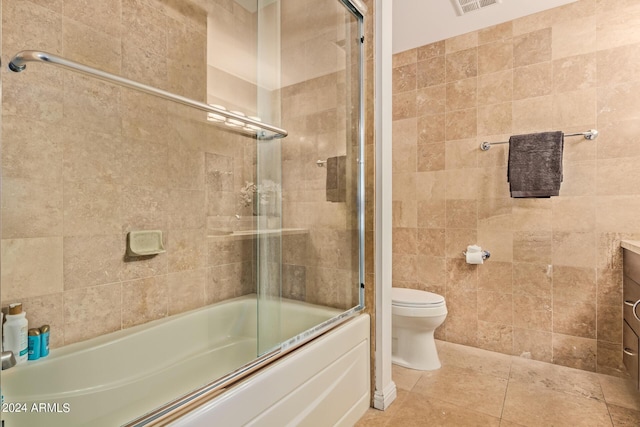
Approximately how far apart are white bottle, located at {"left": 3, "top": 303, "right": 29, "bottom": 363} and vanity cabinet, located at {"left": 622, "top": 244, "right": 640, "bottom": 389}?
2.53 metres

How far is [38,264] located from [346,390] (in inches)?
53.0

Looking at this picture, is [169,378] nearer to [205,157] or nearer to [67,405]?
[67,405]

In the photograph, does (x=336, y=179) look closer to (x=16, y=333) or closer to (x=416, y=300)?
(x=416, y=300)

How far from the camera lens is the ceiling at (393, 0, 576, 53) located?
223 centimetres

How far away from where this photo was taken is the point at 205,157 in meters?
1.99

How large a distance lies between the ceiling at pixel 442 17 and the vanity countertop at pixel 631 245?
150 centimetres

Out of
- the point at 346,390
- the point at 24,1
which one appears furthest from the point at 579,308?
the point at 24,1

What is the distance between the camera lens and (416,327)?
2.17 m

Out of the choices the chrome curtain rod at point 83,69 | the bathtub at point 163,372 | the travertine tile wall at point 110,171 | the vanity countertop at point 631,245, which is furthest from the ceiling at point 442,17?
the bathtub at point 163,372

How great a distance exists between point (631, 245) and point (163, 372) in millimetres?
2402

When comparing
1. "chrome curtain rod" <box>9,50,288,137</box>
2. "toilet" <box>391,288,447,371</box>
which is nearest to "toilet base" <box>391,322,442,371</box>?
"toilet" <box>391,288,447,371</box>

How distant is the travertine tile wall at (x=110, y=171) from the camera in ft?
4.33

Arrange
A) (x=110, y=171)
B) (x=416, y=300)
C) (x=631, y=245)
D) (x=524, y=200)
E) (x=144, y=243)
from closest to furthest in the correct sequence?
1. (x=110, y=171)
2. (x=144, y=243)
3. (x=631, y=245)
4. (x=416, y=300)
5. (x=524, y=200)

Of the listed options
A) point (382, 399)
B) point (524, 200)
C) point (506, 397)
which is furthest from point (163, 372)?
point (524, 200)
